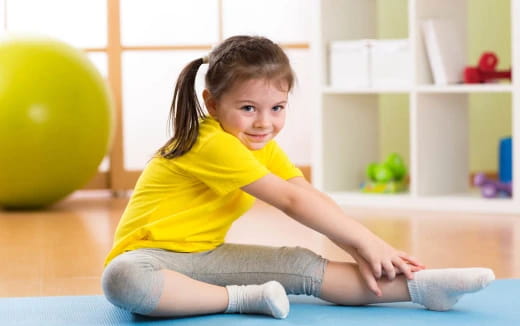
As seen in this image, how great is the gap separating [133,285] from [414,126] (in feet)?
5.82

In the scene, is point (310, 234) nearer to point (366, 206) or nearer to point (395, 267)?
point (366, 206)

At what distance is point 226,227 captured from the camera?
66.1 inches

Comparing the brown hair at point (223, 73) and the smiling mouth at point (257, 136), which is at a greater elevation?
the brown hair at point (223, 73)

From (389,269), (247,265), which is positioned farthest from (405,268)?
(247,265)

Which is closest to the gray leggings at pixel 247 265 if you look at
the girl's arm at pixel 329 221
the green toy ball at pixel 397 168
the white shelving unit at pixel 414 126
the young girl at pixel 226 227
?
the young girl at pixel 226 227

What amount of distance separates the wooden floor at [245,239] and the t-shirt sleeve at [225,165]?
0.39m

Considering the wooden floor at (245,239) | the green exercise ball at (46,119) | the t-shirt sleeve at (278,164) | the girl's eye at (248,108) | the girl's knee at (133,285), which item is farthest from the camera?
the green exercise ball at (46,119)

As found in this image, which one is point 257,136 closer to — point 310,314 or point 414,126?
point 310,314

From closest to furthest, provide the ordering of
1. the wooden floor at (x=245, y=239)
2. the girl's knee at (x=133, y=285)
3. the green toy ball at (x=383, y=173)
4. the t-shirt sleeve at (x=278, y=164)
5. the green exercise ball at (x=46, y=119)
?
the girl's knee at (x=133, y=285) → the t-shirt sleeve at (x=278, y=164) → the wooden floor at (x=245, y=239) → the green exercise ball at (x=46, y=119) → the green toy ball at (x=383, y=173)

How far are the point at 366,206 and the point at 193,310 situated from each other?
1725 mm

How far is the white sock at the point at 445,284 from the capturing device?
1487mm

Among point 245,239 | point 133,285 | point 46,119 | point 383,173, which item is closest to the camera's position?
point 133,285

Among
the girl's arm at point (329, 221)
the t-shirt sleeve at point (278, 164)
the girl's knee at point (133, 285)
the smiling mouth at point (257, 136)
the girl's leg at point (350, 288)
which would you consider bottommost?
the girl's leg at point (350, 288)

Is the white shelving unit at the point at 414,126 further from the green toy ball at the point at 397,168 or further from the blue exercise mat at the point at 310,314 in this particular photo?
the blue exercise mat at the point at 310,314
